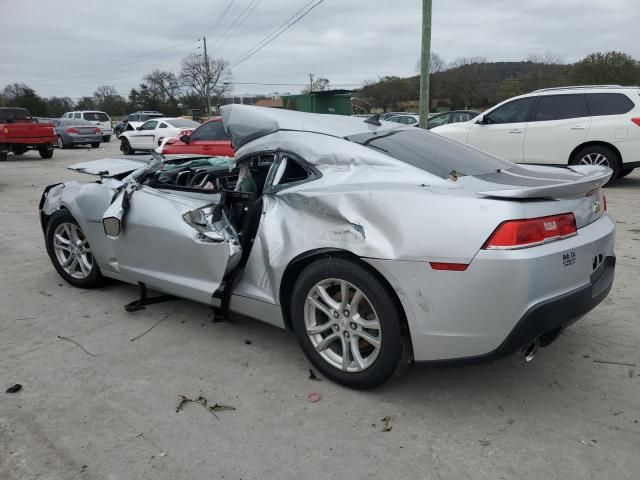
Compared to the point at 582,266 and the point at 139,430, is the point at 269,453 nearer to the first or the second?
the point at 139,430

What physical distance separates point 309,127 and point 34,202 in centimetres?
831

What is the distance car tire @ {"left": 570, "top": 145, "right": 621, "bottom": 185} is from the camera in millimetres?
9211

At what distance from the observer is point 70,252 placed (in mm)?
4746

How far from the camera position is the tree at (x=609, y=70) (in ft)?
128

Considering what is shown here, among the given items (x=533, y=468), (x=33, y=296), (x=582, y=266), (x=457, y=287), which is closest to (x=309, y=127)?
(x=457, y=287)

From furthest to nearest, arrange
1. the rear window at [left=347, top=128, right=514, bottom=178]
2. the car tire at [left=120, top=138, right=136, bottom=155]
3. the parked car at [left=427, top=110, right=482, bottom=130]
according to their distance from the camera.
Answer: the car tire at [left=120, top=138, right=136, bottom=155] → the parked car at [left=427, top=110, right=482, bottom=130] → the rear window at [left=347, top=128, right=514, bottom=178]

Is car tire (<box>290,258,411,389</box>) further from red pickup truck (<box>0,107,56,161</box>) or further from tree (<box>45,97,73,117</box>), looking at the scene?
tree (<box>45,97,73,117</box>)

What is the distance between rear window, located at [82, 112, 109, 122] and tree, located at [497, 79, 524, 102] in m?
29.3

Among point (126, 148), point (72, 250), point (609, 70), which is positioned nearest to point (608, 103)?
point (72, 250)

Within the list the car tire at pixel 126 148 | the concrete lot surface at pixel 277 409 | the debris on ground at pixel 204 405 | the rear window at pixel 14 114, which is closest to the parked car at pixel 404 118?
the car tire at pixel 126 148

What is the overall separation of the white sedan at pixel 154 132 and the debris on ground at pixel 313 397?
54.4ft

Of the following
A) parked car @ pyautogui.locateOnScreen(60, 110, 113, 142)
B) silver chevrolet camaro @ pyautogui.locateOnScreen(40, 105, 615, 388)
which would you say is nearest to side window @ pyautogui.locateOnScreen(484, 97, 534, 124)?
silver chevrolet camaro @ pyautogui.locateOnScreen(40, 105, 615, 388)

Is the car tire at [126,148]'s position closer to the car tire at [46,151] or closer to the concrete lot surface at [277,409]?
the car tire at [46,151]

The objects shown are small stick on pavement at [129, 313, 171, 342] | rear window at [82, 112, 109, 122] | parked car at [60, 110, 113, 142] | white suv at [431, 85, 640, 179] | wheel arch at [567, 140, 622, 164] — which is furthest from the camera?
rear window at [82, 112, 109, 122]
